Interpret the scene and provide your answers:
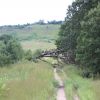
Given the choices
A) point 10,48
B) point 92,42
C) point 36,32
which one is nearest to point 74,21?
point 10,48

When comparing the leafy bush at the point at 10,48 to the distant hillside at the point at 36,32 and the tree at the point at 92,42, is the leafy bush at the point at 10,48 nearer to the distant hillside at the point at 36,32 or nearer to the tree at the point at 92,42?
the tree at the point at 92,42

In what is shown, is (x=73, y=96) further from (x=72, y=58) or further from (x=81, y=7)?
(x=72, y=58)

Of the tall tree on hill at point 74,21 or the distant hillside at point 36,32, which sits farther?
the distant hillside at point 36,32

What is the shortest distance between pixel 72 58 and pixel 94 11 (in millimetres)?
13957

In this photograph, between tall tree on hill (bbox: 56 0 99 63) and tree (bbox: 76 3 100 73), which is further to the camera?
tall tree on hill (bbox: 56 0 99 63)

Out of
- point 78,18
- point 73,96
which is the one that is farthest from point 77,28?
point 73,96

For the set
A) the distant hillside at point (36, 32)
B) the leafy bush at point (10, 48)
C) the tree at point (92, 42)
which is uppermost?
the tree at point (92, 42)

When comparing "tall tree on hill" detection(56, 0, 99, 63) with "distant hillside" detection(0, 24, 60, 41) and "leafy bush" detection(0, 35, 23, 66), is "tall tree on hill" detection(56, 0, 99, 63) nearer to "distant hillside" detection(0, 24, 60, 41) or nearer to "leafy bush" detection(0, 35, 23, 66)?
"leafy bush" detection(0, 35, 23, 66)

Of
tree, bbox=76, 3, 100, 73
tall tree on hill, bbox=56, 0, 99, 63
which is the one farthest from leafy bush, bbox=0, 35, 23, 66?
tree, bbox=76, 3, 100, 73

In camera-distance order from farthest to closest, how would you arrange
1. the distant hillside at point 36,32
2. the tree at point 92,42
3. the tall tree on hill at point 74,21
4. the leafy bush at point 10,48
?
1. the distant hillside at point 36,32
2. the leafy bush at point 10,48
3. the tall tree on hill at point 74,21
4. the tree at point 92,42

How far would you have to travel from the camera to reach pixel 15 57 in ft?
156

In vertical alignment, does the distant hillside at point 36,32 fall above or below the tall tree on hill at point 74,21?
below

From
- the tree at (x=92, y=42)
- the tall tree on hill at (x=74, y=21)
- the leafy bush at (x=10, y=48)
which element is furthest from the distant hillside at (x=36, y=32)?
the tree at (x=92, y=42)

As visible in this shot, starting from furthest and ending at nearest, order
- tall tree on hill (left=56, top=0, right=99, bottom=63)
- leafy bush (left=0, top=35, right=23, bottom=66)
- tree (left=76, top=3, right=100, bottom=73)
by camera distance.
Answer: leafy bush (left=0, top=35, right=23, bottom=66)
tall tree on hill (left=56, top=0, right=99, bottom=63)
tree (left=76, top=3, right=100, bottom=73)
